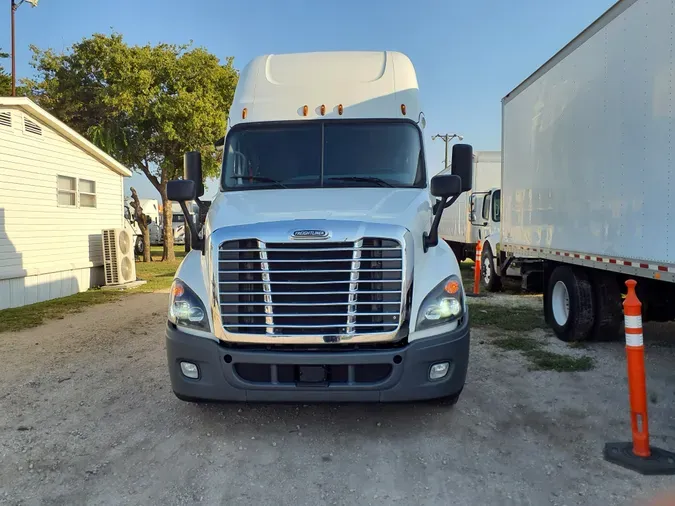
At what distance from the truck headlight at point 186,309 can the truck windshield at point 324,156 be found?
1258 millimetres

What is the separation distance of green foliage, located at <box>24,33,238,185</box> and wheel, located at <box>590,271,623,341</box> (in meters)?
14.0

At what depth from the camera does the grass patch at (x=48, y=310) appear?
8.62m

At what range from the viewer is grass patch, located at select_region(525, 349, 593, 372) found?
566cm

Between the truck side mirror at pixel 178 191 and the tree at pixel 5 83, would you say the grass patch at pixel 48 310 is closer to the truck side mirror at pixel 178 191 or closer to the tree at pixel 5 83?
the truck side mirror at pixel 178 191

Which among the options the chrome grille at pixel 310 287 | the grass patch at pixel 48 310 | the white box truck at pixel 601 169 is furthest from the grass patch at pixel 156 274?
the chrome grille at pixel 310 287

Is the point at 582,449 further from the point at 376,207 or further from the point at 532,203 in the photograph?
the point at 532,203

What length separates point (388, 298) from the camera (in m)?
3.67

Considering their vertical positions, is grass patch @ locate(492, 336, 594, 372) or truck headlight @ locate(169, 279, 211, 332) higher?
truck headlight @ locate(169, 279, 211, 332)

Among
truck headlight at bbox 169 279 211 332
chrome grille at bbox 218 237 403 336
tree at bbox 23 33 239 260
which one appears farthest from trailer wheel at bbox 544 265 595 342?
tree at bbox 23 33 239 260

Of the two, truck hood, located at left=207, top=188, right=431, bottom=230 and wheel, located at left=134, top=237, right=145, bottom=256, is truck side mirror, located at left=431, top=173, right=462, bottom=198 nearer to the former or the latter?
truck hood, located at left=207, top=188, right=431, bottom=230

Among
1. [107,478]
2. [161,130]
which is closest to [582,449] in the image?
[107,478]

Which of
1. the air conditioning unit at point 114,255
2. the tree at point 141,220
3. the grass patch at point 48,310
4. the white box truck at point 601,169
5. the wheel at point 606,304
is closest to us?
the white box truck at point 601,169

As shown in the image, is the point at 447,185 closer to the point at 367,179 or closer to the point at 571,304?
the point at 367,179

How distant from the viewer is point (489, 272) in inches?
475
